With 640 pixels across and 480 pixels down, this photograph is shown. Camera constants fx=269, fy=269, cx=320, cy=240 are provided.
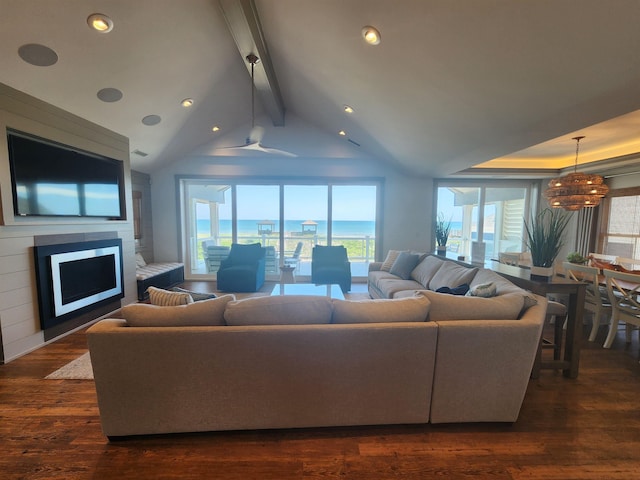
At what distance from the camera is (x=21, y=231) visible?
2689 mm

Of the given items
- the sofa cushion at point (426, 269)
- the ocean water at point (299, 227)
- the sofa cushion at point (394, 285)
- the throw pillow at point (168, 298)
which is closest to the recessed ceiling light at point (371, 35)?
the throw pillow at point (168, 298)

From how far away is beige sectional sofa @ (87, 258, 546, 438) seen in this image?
1.61 metres

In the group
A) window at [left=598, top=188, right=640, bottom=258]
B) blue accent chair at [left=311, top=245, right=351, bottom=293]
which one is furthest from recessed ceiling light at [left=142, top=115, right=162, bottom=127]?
window at [left=598, top=188, right=640, bottom=258]

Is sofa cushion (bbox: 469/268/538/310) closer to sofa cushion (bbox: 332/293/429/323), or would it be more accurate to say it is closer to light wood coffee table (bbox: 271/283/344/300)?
sofa cushion (bbox: 332/293/429/323)

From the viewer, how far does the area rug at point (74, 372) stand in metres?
2.37

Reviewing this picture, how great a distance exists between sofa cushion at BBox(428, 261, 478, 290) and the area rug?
147 inches

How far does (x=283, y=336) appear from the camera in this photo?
1.63 meters

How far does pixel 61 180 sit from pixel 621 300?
6.33m

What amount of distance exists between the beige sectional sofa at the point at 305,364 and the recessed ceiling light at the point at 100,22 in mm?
2576

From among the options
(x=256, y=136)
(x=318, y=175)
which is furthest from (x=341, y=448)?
(x=318, y=175)

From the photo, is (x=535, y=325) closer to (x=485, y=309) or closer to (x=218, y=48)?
(x=485, y=309)

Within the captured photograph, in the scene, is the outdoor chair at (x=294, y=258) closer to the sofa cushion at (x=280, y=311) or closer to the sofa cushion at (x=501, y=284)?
the sofa cushion at (x=501, y=284)

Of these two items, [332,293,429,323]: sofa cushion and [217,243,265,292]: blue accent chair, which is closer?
[332,293,429,323]: sofa cushion

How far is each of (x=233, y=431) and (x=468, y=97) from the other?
3373 mm
